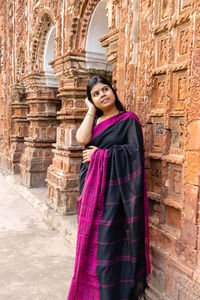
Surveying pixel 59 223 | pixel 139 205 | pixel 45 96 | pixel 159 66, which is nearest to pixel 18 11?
pixel 45 96

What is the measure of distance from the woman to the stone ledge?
1.56 meters

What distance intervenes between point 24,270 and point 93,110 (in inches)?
75.4

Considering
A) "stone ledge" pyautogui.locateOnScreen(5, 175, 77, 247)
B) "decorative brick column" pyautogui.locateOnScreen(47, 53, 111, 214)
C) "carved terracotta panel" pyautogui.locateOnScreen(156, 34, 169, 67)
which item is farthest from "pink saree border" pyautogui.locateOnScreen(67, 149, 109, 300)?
"decorative brick column" pyautogui.locateOnScreen(47, 53, 111, 214)

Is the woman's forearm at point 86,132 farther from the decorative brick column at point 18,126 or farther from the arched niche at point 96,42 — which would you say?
the decorative brick column at point 18,126

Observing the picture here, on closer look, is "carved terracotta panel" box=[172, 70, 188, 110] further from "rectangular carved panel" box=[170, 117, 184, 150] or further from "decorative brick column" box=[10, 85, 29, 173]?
"decorative brick column" box=[10, 85, 29, 173]

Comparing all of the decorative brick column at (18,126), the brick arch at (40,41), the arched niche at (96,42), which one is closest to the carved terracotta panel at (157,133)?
the arched niche at (96,42)

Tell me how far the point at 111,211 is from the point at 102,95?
2.85 ft

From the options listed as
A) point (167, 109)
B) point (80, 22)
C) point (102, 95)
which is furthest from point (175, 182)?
point (80, 22)

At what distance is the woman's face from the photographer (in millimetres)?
2203

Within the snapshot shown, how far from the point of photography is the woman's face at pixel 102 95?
86.7 inches

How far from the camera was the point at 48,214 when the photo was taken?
4566 millimetres

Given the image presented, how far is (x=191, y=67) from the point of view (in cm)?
203

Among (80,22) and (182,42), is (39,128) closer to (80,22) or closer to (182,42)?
(80,22)

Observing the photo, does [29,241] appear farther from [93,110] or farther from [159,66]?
[159,66]
